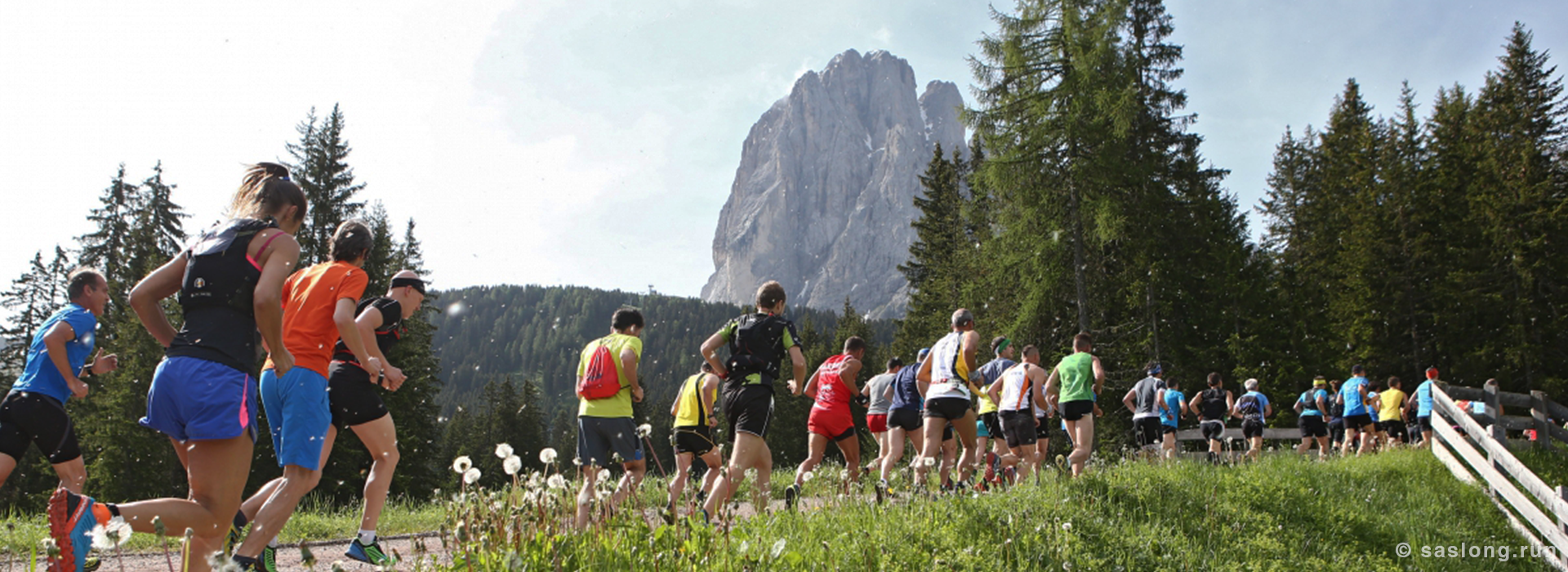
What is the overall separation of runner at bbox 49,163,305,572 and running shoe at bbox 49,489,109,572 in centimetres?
17

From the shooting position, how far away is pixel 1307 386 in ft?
86.4

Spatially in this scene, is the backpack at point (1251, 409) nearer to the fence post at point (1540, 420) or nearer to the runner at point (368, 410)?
the fence post at point (1540, 420)

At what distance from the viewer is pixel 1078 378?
8.24 metres

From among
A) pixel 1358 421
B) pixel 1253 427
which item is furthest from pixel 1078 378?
pixel 1358 421

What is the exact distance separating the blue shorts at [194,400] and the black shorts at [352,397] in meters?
1.07

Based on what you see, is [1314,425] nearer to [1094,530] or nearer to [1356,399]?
[1356,399]

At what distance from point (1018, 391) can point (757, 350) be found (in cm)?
367

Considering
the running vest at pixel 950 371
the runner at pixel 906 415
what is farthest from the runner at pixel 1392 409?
the running vest at pixel 950 371

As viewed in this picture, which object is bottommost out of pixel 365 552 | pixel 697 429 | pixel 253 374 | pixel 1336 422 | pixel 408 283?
pixel 365 552

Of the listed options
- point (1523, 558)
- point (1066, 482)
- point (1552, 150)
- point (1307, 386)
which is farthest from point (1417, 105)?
point (1066, 482)

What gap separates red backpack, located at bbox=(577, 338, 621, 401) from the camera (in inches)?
208

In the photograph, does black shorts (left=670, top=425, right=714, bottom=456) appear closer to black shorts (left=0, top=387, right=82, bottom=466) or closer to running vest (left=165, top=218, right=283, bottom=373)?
running vest (left=165, top=218, right=283, bottom=373)

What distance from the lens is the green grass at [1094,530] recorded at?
3.18m

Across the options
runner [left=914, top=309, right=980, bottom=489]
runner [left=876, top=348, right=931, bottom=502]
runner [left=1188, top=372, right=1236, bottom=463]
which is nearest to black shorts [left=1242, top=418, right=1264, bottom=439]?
runner [left=1188, top=372, right=1236, bottom=463]
